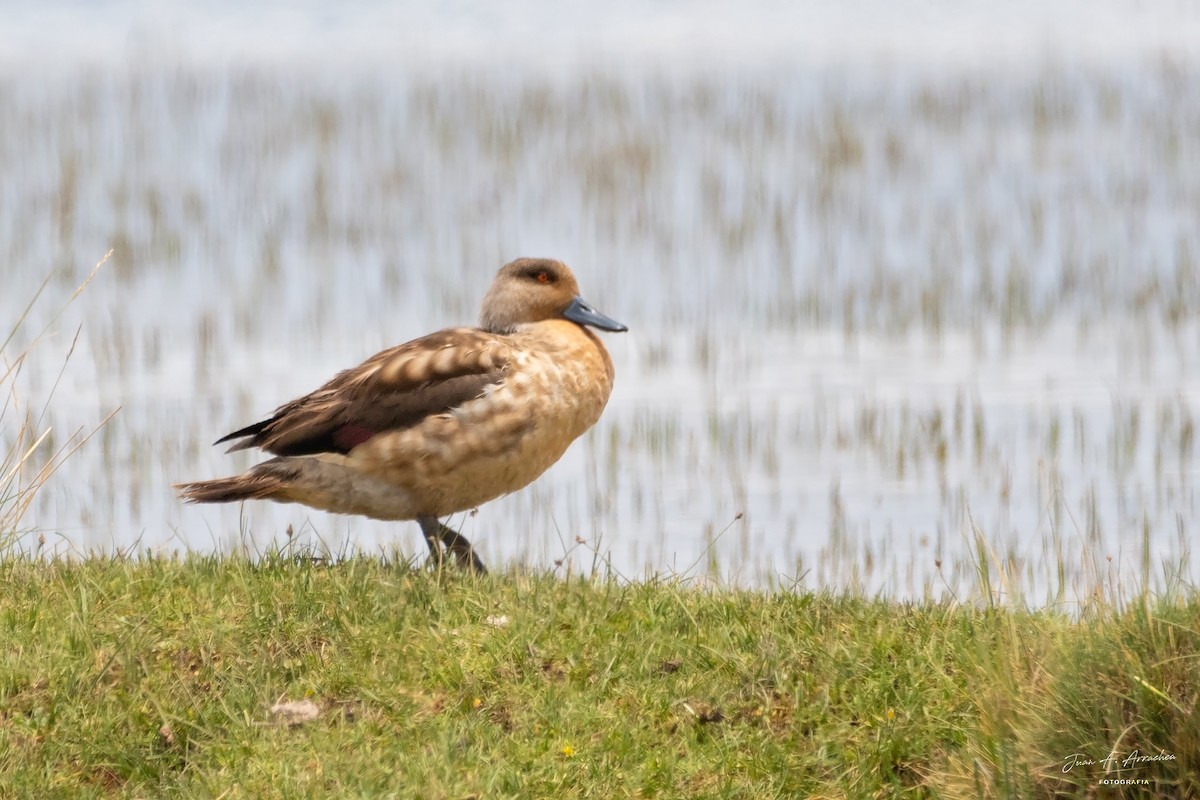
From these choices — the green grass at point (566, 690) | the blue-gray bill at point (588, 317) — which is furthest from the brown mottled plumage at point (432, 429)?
the green grass at point (566, 690)

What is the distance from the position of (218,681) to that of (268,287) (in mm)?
5876

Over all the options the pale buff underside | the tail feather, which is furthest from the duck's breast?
the tail feather

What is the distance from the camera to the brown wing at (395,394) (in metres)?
6.85

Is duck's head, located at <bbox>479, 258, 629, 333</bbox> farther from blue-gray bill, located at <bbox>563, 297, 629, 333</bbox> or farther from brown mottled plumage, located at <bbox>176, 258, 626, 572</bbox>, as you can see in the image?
brown mottled plumage, located at <bbox>176, 258, 626, 572</bbox>

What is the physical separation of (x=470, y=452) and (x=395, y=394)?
45 cm

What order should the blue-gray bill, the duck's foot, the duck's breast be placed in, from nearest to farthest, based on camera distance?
the duck's breast
the duck's foot
the blue-gray bill

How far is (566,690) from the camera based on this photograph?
548 cm

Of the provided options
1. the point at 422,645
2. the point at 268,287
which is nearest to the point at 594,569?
the point at 422,645

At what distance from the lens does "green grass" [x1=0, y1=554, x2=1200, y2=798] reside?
4.64m

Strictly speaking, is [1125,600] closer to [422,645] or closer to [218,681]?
[422,645]

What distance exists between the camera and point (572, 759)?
5125mm

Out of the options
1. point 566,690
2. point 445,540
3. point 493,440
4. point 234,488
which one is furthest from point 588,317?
point 566,690

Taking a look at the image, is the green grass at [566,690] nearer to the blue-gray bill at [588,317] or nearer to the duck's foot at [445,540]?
the duck's foot at [445,540]

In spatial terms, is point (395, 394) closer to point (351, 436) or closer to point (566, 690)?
point (351, 436)
